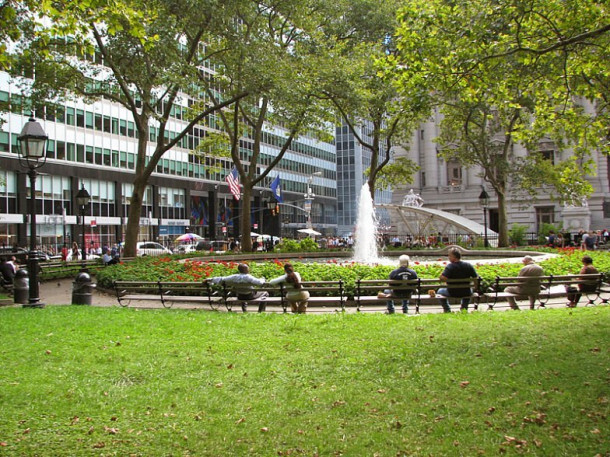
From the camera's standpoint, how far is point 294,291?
1276 centimetres

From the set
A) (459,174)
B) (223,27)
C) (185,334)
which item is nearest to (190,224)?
(459,174)

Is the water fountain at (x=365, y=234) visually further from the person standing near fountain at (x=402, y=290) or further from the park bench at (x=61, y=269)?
the person standing near fountain at (x=402, y=290)

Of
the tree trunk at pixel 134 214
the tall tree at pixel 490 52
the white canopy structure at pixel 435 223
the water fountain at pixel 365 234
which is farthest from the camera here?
the white canopy structure at pixel 435 223

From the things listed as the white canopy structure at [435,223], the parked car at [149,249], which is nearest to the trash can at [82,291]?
the parked car at [149,249]

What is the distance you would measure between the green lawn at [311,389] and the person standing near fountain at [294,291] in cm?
262

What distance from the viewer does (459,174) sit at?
195 feet

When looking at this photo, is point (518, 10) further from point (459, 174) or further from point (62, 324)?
point (459, 174)

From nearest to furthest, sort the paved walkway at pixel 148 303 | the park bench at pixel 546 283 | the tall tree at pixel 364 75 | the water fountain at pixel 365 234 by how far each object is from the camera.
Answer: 1. the park bench at pixel 546 283
2. the paved walkway at pixel 148 303
3. the tall tree at pixel 364 75
4. the water fountain at pixel 365 234

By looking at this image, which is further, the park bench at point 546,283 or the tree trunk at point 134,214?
the tree trunk at point 134,214

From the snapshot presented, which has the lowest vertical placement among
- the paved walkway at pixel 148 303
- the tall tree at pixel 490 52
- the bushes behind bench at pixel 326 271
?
the paved walkway at pixel 148 303

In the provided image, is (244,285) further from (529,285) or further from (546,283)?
(546,283)

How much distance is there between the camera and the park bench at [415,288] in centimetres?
1244

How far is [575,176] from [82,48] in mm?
14254

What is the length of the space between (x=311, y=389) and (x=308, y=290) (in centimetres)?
736
